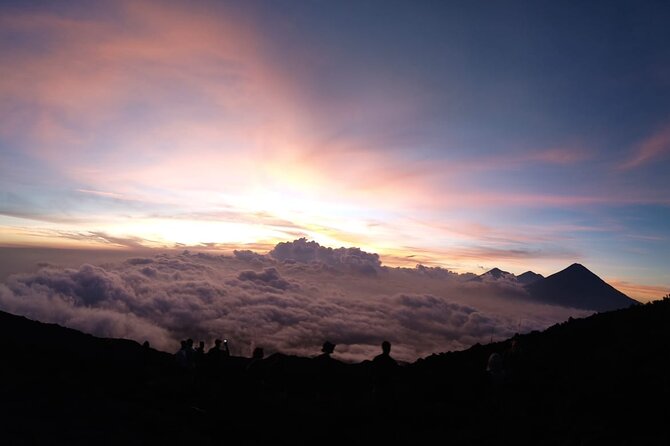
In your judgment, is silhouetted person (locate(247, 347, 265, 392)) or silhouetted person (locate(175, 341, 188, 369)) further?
silhouetted person (locate(175, 341, 188, 369))

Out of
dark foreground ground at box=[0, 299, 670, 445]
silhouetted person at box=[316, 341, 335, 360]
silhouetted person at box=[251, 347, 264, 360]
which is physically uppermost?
silhouetted person at box=[316, 341, 335, 360]

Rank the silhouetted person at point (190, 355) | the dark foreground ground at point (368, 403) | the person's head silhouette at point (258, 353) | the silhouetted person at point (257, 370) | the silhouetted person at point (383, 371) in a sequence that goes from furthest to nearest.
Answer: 1. the silhouetted person at point (190, 355)
2. the silhouetted person at point (257, 370)
3. the person's head silhouette at point (258, 353)
4. the silhouetted person at point (383, 371)
5. the dark foreground ground at point (368, 403)

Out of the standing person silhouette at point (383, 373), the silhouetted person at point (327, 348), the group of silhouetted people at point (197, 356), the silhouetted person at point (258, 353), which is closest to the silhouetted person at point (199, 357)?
the group of silhouetted people at point (197, 356)

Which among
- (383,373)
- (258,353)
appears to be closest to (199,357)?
(258,353)

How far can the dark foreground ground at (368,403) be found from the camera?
10.4 metres

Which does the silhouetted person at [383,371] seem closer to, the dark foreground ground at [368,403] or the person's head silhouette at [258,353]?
the dark foreground ground at [368,403]

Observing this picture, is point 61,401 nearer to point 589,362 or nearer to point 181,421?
point 181,421

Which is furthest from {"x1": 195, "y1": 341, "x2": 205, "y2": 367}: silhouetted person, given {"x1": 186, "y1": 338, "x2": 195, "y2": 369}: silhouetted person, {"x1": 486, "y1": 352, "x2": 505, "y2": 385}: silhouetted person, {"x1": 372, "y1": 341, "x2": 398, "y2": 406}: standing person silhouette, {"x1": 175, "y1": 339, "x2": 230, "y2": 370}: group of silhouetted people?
{"x1": 486, "y1": 352, "x2": 505, "y2": 385}: silhouetted person

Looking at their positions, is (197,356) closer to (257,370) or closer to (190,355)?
(190,355)

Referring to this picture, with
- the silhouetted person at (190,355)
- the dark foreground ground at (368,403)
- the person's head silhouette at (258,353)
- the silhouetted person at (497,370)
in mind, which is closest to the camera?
the dark foreground ground at (368,403)

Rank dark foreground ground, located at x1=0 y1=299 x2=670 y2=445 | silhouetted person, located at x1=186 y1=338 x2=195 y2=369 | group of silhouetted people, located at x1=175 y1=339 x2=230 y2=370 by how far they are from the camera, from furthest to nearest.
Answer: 1. silhouetted person, located at x1=186 y1=338 x2=195 y2=369
2. group of silhouetted people, located at x1=175 y1=339 x2=230 y2=370
3. dark foreground ground, located at x1=0 y1=299 x2=670 y2=445

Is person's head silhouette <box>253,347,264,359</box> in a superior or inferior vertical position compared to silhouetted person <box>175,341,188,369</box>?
superior

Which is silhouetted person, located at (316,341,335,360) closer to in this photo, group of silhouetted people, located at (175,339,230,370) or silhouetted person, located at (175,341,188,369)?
group of silhouetted people, located at (175,339,230,370)

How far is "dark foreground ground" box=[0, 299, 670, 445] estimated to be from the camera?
1043cm
